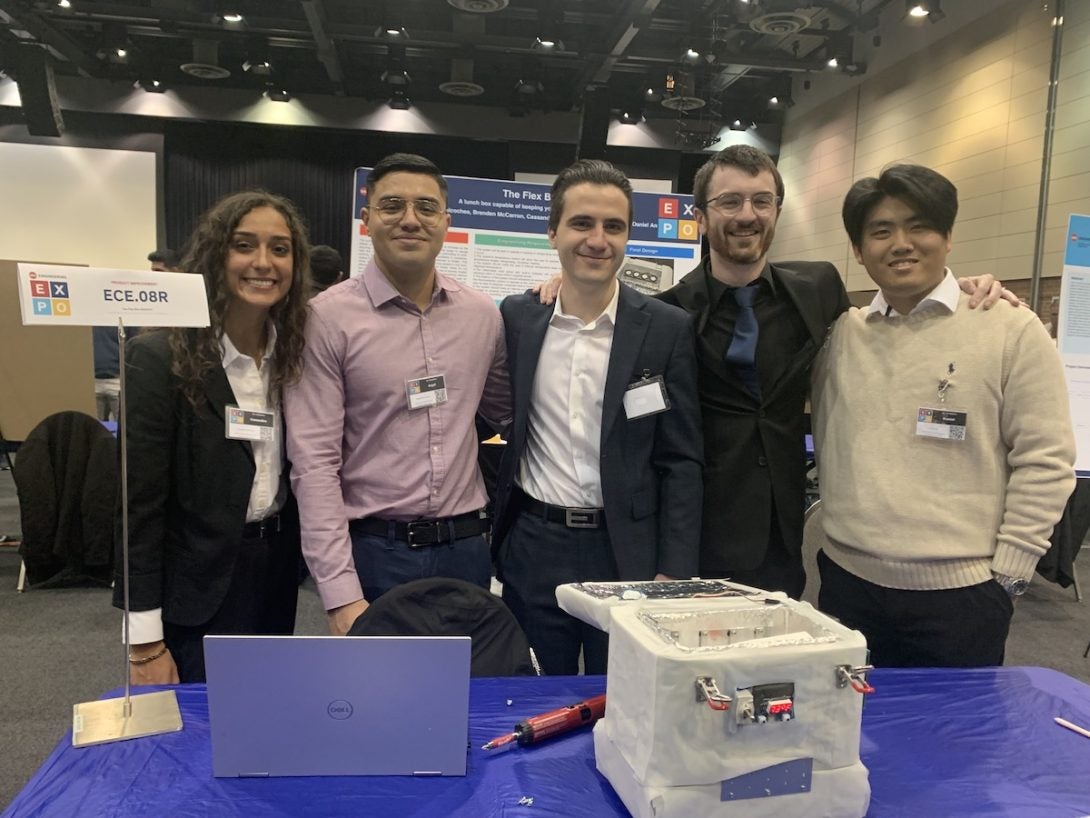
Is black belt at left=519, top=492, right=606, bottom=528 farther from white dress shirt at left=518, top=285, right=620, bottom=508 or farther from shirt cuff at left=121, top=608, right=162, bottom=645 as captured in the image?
shirt cuff at left=121, top=608, right=162, bottom=645

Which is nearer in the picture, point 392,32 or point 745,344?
point 745,344

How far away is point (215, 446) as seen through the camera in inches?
62.3

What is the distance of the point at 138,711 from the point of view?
1.21 m

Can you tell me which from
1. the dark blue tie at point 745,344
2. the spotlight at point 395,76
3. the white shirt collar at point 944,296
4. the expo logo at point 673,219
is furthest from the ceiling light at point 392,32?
the white shirt collar at point 944,296

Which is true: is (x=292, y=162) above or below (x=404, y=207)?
above

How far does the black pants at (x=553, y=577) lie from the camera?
174cm

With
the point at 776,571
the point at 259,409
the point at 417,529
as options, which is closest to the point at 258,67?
the point at 259,409

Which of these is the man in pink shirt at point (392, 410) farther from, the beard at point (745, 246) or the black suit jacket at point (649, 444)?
the beard at point (745, 246)

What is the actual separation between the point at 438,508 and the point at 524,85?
848cm

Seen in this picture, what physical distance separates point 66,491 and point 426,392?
A: 3.08 metres

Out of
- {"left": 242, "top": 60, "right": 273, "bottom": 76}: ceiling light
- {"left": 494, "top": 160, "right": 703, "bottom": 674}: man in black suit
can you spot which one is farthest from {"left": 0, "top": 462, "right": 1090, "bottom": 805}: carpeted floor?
{"left": 242, "top": 60, "right": 273, "bottom": 76}: ceiling light

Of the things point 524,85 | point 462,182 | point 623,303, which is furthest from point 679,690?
point 524,85

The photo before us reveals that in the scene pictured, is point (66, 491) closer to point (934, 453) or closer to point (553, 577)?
point (553, 577)

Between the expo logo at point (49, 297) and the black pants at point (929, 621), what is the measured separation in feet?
5.35
